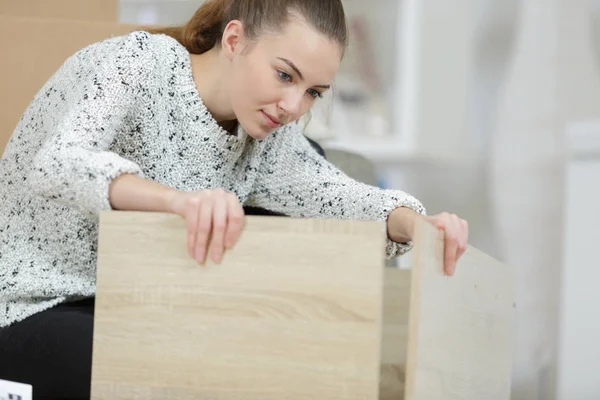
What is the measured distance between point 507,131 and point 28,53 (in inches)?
45.8

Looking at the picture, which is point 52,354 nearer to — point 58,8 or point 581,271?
point 58,8

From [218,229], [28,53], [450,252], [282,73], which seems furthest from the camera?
[28,53]

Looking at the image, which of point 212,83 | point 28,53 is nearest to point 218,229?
point 212,83

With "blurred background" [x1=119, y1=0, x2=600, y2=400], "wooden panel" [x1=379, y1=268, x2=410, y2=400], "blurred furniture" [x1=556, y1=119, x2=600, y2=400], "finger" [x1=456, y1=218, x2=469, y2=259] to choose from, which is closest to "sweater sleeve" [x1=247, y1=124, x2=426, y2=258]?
"wooden panel" [x1=379, y1=268, x2=410, y2=400]

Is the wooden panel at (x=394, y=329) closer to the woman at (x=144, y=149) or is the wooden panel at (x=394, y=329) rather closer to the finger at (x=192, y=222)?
the woman at (x=144, y=149)

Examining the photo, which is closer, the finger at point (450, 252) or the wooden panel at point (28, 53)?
the finger at point (450, 252)

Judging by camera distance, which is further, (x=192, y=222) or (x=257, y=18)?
(x=257, y=18)

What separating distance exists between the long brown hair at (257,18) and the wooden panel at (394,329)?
1.11 feet

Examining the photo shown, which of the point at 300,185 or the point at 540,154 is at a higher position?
the point at 540,154

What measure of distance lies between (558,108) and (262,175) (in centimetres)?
109

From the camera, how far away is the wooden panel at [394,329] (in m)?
1.25

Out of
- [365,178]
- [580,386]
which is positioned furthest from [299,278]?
[580,386]

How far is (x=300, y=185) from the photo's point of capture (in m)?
1.26

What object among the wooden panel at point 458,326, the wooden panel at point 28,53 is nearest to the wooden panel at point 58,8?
the wooden panel at point 28,53
